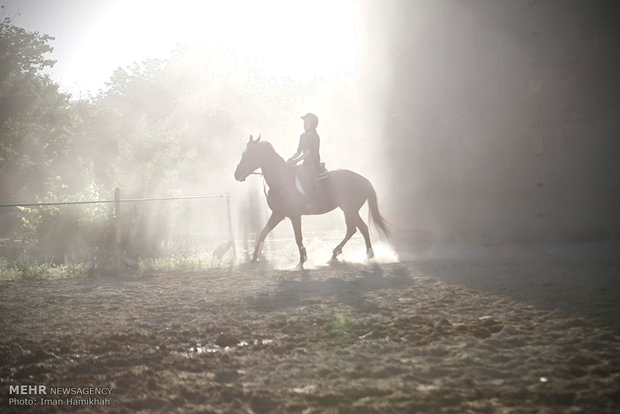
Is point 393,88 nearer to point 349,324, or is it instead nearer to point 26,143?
point 349,324

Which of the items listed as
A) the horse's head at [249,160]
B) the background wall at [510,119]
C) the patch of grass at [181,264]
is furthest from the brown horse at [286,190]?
the background wall at [510,119]

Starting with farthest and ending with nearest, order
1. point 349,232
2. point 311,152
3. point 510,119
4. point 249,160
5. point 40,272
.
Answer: point 510,119, point 349,232, point 249,160, point 311,152, point 40,272

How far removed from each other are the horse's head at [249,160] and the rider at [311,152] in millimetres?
691

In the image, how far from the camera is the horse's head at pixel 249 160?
8.52m

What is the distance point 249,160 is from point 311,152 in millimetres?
1192

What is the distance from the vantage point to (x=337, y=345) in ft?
11.5

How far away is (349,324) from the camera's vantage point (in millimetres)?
4086

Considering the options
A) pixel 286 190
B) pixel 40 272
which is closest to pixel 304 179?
pixel 286 190

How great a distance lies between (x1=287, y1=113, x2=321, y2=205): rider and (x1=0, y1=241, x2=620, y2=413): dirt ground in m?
2.68

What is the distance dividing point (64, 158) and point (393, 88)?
27.8 meters

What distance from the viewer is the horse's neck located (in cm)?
873

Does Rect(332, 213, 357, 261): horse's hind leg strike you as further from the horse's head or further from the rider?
the horse's head

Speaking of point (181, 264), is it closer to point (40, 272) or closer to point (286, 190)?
point (40, 272)

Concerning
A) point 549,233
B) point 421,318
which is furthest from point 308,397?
point 549,233
